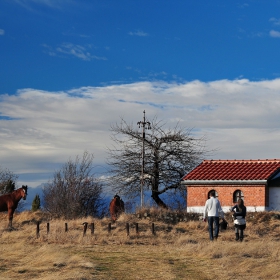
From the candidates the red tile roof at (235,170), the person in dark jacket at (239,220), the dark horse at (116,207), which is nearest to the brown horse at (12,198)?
the dark horse at (116,207)

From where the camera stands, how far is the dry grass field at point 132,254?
1528cm

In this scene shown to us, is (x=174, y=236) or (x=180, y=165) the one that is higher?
(x=180, y=165)

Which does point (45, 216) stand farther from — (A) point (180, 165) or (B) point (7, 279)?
(B) point (7, 279)

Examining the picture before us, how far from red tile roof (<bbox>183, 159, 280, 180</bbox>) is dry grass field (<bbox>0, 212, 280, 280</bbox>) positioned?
849 centimetres

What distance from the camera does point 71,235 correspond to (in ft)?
77.2

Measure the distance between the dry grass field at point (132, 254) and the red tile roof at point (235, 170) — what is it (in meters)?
8.49

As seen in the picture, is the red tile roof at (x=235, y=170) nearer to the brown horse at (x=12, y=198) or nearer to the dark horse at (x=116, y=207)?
the dark horse at (x=116, y=207)

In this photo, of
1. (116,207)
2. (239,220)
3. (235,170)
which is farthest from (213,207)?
(235,170)

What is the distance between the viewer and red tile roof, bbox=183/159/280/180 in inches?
1405

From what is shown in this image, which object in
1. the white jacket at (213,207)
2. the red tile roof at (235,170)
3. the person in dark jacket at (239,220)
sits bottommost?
the person in dark jacket at (239,220)

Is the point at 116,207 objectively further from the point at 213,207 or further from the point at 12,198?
the point at 213,207

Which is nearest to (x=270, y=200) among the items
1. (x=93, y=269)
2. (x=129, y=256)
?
(x=129, y=256)

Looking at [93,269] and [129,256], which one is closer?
[93,269]

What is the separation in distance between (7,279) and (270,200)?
23607 millimetres
